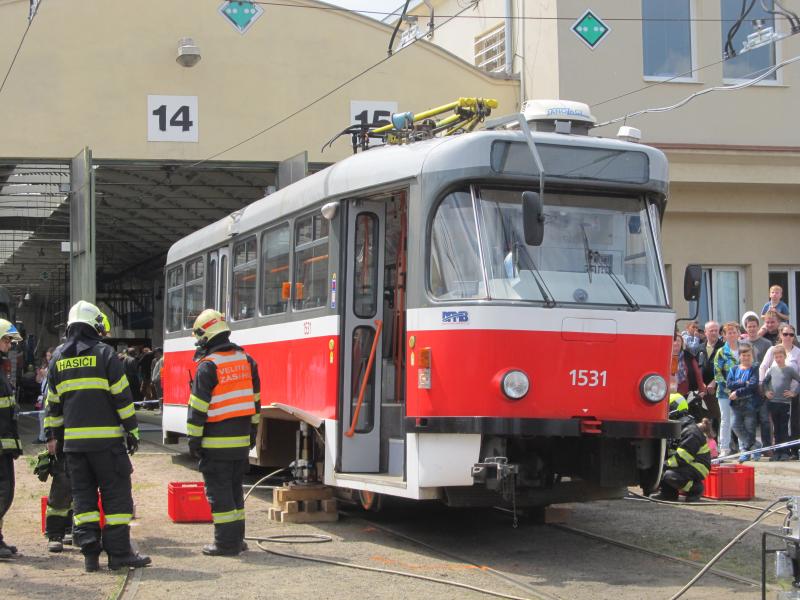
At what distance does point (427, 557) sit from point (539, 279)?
2318 millimetres

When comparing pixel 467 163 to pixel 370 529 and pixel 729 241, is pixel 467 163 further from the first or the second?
pixel 729 241

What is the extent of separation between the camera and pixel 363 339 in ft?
33.8

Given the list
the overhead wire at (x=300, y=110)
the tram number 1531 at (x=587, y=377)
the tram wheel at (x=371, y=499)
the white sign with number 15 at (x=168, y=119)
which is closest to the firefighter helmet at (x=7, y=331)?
the tram wheel at (x=371, y=499)

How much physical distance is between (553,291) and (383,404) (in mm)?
2038

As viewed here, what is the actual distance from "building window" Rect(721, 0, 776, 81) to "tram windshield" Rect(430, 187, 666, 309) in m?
13.6

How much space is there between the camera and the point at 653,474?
9320mm

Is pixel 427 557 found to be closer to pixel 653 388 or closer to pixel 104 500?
pixel 653 388

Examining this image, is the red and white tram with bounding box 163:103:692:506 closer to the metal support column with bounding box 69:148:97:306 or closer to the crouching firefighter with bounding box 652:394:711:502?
the crouching firefighter with bounding box 652:394:711:502

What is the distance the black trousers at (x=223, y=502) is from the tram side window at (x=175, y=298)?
763cm

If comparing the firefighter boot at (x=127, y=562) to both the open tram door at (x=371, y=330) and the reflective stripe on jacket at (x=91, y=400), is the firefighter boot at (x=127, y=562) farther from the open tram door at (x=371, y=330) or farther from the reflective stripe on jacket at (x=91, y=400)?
the open tram door at (x=371, y=330)

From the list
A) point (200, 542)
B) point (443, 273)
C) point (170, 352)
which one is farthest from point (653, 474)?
point (170, 352)

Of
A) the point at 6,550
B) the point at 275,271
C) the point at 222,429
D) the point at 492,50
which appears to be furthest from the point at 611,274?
the point at 492,50

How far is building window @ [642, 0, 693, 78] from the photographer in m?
21.6

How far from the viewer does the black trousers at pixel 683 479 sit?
1164cm
